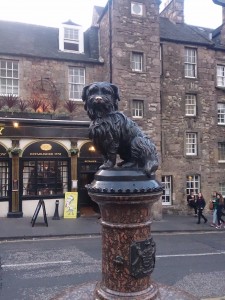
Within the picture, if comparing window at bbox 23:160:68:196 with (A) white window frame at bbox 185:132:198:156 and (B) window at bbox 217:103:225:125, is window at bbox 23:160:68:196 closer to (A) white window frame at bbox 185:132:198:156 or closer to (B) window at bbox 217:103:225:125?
(A) white window frame at bbox 185:132:198:156

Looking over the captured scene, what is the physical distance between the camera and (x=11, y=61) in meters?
17.7

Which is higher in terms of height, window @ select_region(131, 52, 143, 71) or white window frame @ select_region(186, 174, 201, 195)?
window @ select_region(131, 52, 143, 71)

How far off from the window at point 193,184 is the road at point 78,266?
9.34 meters

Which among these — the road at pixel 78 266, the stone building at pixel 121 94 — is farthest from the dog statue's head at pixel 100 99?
the stone building at pixel 121 94

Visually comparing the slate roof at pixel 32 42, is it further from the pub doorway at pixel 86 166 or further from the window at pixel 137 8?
the pub doorway at pixel 86 166

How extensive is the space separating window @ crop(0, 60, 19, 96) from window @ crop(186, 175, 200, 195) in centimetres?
1289

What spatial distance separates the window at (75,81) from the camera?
746 inches

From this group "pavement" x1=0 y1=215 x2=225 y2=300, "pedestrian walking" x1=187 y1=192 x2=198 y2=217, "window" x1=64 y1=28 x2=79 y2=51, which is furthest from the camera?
"pedestrian walking" x1=187 y1=192 x2=198 y2=217

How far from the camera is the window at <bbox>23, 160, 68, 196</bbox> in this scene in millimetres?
16734

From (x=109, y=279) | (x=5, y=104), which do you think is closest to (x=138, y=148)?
(x=109, y=279)

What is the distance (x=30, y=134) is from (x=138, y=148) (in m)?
14.1

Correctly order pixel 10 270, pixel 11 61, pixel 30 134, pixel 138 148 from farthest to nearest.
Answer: pixel 11 61 → pixel 30 134 → pixel 10 270 → pixel 138 148

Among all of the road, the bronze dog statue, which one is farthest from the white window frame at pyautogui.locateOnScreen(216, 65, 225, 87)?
the bronze dog statue

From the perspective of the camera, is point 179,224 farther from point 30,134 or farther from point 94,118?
point 94,118
